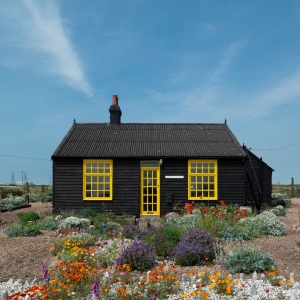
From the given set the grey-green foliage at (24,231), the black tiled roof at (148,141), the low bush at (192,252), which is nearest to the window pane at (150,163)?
the black tiled roof at (148,141)

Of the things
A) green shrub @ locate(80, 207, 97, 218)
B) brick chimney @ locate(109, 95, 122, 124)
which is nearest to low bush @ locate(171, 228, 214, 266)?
green shrub @ locate(80, 207, 97, 218)

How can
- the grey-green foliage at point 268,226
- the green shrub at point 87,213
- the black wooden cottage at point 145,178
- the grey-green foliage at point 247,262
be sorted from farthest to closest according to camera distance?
the black wooden cottage at point 145,178 < the green shrub at point 87,213 < the grey-green foliage at point 268,226 < the grey-green foliage at point 247,262

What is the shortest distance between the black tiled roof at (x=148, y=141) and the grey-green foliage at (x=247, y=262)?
9217 mm

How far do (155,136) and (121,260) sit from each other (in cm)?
1129

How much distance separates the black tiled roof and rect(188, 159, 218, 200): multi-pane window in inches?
16.5

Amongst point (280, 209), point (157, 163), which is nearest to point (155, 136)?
point (157, 163)

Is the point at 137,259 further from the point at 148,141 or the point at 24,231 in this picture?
the point at 148,141

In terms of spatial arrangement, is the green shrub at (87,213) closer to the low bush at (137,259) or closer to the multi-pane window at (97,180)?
the multi-pane window at (97,180)

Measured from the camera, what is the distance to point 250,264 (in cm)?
639

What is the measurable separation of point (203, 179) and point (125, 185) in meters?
3.25

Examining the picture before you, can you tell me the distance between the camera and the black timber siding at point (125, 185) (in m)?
15.8

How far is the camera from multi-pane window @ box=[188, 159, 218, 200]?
52.1 ft

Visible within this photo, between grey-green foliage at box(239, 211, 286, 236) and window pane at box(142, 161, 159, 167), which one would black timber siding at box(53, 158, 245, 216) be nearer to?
window pane at box(142, 161, 159, 167)

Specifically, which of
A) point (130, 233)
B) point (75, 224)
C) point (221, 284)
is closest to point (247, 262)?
point (221, 284)
